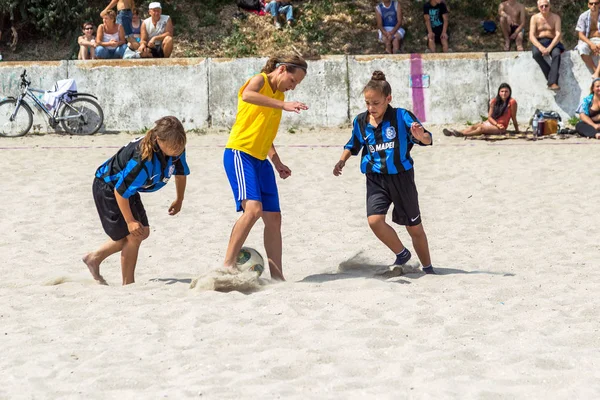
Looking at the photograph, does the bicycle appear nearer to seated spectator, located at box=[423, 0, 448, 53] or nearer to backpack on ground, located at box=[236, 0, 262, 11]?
backpack on ground, located at box=[236, 0, 262, 11]

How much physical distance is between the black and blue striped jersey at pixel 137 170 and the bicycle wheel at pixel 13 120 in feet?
28.2

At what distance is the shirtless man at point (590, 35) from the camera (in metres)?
13.8

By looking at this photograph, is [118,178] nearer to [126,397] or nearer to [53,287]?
[53,287]

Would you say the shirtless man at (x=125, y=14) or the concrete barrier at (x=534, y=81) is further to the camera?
the shirtless man at (x=125, y=14)

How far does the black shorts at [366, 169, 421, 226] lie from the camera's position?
650cm

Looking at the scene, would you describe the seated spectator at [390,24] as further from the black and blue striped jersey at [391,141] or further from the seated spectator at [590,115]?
the black and blue striped jersey at [391,141]

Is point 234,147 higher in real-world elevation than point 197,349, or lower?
higher

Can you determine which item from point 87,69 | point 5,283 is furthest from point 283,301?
point 87,69

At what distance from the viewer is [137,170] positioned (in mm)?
6000

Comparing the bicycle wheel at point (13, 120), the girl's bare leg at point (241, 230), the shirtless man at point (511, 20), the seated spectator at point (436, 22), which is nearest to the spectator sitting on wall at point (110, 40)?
the bicycle wheel at point (13, 120)

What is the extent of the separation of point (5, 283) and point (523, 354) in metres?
3.89

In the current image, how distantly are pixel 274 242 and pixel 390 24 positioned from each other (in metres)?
9.95

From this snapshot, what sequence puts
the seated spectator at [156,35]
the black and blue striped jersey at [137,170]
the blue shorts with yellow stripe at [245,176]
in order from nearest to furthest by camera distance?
the black and blue striped jersey at [137,170]
the blue shorts with yellow stripe at [245,176]
the seated spectator at [156,35]

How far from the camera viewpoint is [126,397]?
13.6ft
